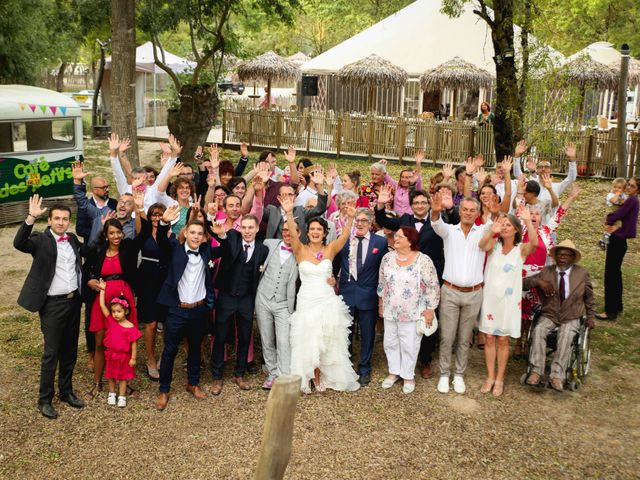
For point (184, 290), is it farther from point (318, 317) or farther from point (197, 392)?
point (318, 317)

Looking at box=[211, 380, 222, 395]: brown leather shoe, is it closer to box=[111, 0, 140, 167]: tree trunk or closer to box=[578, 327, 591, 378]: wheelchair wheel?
box=[578, 327, 591, 378]: wheelchair wheel

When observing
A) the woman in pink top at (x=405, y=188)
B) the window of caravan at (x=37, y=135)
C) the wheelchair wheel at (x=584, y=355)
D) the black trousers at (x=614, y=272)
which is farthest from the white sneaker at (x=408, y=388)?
the window of caravan at (x=37, y=135)

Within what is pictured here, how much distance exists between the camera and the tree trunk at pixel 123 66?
12.4 m

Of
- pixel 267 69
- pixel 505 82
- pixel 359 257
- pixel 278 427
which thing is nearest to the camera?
pixel 278 427

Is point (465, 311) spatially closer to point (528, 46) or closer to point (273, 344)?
point (273, 344)

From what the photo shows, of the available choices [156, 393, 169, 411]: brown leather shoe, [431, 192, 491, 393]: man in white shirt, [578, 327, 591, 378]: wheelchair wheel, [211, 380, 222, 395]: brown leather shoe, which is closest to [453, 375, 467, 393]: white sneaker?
[431, 192, 491, 393]: man in white shirt

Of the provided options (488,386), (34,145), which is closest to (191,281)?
(488,386)

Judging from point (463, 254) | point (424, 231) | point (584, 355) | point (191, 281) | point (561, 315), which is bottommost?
point (584, 355)

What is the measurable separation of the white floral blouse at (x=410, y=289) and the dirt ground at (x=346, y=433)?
0.83 m

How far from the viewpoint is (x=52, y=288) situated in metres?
6.25

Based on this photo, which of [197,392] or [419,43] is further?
[419,43]

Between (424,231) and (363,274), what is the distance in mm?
815

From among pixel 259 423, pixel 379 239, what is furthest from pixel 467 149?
pixel 259 423

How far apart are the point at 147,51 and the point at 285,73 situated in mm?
7968
